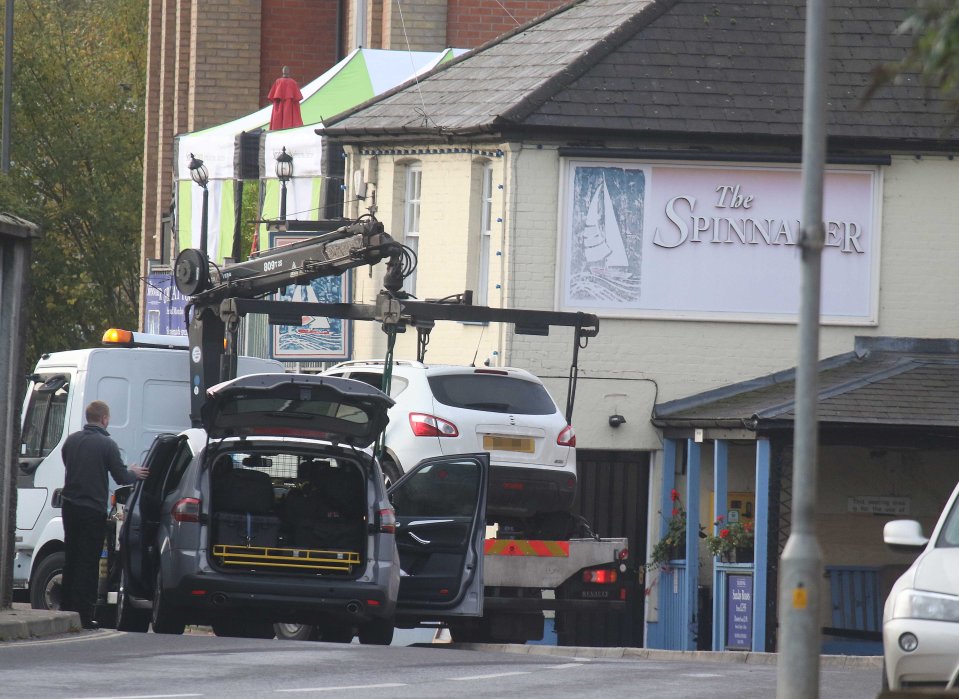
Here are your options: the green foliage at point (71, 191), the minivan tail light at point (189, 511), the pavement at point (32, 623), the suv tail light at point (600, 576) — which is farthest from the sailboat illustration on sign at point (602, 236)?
the green foliage at point (71, 191)

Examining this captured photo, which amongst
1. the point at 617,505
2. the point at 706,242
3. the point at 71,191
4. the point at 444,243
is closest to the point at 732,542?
the point at 617,505

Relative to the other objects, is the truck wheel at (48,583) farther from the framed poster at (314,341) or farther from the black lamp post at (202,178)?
the black lamp post at (202,178)

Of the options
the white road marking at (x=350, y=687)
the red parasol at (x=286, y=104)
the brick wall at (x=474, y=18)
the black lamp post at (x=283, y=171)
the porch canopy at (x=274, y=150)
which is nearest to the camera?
the white road marking at (x=350, y=687)

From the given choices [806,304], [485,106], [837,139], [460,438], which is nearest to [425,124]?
[485,106]

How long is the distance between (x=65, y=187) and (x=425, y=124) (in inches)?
882

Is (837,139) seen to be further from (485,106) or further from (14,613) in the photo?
(14,613)

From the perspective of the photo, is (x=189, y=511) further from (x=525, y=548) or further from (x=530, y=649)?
(x=530, y=649)

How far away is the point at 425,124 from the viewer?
80.4ft

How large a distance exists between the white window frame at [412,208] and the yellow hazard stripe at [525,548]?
9.18m

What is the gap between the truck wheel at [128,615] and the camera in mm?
14766

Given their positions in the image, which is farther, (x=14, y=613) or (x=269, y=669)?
(x=14, y=613)

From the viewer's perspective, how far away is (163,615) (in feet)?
45.3

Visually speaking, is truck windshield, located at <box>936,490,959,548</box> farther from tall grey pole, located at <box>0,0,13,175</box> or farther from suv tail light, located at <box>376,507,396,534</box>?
tall grey pole, located at <box>0,0,13,175</box>

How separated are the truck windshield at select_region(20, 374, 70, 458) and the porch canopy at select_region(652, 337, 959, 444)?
758 centimetres
